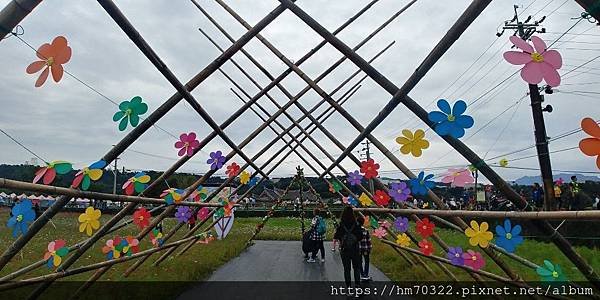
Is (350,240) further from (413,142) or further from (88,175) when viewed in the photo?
(88,175)

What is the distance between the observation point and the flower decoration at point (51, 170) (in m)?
3.61

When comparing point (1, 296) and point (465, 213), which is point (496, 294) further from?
point (1, 296)

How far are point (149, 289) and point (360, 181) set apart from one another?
4.47m

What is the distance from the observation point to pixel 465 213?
11.5 ft

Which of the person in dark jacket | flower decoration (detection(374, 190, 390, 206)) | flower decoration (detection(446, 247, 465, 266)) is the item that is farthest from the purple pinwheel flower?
flower decoration (detection(446, 247, 465, 266))

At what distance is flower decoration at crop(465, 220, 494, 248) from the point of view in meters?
4.15

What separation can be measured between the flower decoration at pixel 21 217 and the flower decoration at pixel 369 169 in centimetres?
503

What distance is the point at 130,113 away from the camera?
4098mm

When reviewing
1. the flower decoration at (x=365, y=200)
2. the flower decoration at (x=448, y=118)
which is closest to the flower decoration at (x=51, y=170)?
the flower decoration at (x=448, y=118)

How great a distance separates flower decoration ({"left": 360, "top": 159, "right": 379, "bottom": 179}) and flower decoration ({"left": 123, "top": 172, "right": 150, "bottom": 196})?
3652mm

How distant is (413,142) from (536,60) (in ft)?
6.86

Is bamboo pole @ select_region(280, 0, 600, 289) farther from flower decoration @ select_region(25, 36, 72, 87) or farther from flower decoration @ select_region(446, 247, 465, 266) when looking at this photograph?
flower decoration @ select_region(446, 247, 465, 266)

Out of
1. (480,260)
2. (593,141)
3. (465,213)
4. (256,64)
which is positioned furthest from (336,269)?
(593,141)

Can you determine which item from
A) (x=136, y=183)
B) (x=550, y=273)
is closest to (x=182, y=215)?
(x=136, y=183)
